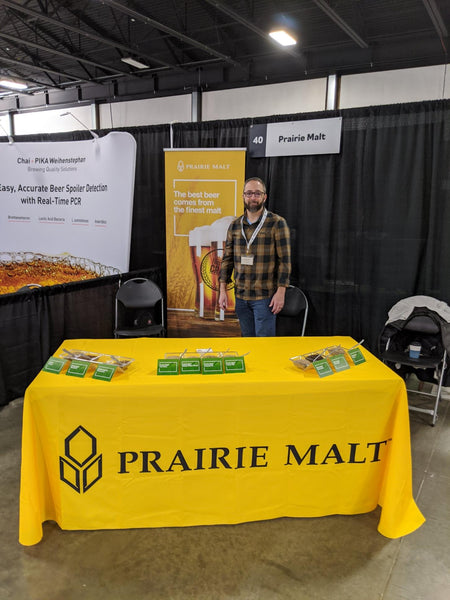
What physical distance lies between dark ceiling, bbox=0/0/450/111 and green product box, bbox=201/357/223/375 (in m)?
4.04

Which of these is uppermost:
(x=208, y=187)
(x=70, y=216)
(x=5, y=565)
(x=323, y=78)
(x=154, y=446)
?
(x=323, y=78)

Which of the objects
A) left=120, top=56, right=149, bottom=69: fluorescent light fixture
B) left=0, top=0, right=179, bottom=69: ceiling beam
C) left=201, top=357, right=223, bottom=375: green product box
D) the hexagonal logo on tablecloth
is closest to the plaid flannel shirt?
left=201, top=357, right=223, bottom=375: green product box

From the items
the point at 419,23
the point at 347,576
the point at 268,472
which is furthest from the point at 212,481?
the point at 419,23

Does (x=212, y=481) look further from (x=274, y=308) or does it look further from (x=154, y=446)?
(x=274, y=308)

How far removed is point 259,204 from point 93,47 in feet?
18.7

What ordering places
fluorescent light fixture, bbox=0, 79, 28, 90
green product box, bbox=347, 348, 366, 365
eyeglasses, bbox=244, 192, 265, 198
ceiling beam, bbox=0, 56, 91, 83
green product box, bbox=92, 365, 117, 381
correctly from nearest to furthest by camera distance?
green product box, bbox=92, 365, 117, 381 → green product box, bbox=347, 348, 366, 365 → eyeglasses, bbox=244, 192, 265, 198 → ceiling beam, bbox=0, 56, 91, 83 → fluorescent light fixture, bbox=0, 79, 28, 90

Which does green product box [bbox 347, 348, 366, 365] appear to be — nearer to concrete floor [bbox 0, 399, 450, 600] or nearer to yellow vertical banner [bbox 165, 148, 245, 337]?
concrete floor [bbox 0, 399, 450, 600]

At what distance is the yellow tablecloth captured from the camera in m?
1.70

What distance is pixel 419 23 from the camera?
5078 millimetres

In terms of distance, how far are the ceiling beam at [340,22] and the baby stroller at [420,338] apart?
3094 mm

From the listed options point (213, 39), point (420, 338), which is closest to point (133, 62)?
point (213, 39)

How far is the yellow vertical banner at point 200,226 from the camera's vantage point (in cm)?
407

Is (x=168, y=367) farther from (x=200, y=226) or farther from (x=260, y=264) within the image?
(x=200, y=226)

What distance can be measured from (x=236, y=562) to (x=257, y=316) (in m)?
1.61
